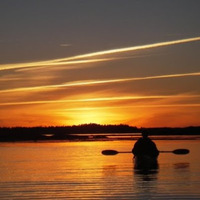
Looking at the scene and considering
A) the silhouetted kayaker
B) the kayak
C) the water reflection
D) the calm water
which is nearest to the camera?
the calm water

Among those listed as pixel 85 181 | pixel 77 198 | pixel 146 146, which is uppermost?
pixel 146 146

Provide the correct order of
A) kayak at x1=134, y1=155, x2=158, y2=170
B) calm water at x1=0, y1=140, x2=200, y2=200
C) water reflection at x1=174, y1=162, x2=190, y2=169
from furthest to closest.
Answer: kayak at x1=134, y1=155, x2=158, y2=170 → water reflection at x1=174, y1=162, x2=190, y2=169 → calm water at x1=0, y1=140, x2=200, y2=200

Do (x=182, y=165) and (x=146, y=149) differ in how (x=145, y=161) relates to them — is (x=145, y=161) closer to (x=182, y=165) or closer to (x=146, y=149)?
(x=146, y=149)

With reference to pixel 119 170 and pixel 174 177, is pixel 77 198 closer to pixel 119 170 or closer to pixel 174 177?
pixel 174 177

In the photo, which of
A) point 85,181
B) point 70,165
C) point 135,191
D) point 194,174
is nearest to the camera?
point 135,191

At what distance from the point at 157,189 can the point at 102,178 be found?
4.39 meters

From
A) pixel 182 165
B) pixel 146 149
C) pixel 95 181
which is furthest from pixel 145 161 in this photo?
pixel 95 181

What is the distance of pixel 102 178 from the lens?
23234 mm

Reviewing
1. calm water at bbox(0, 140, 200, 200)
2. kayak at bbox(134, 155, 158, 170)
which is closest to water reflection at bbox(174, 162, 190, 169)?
calm water at bbox(0, 140, 200, 200)

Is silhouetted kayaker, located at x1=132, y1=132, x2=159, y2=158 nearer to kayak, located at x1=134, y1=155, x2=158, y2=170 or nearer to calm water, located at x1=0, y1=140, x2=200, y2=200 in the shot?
kayak, located at x1=134, y1=155, x2=158, y2=170

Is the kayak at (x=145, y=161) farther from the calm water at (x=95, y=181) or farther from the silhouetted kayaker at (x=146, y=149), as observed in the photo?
the calm water at (x=95, y=181)

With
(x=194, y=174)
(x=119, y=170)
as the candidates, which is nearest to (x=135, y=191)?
(x=194, y=174)

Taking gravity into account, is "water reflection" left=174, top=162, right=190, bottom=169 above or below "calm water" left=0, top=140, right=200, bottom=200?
above

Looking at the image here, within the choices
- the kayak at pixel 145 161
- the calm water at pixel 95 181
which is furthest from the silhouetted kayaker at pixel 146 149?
the calm water at pixel 95 181
